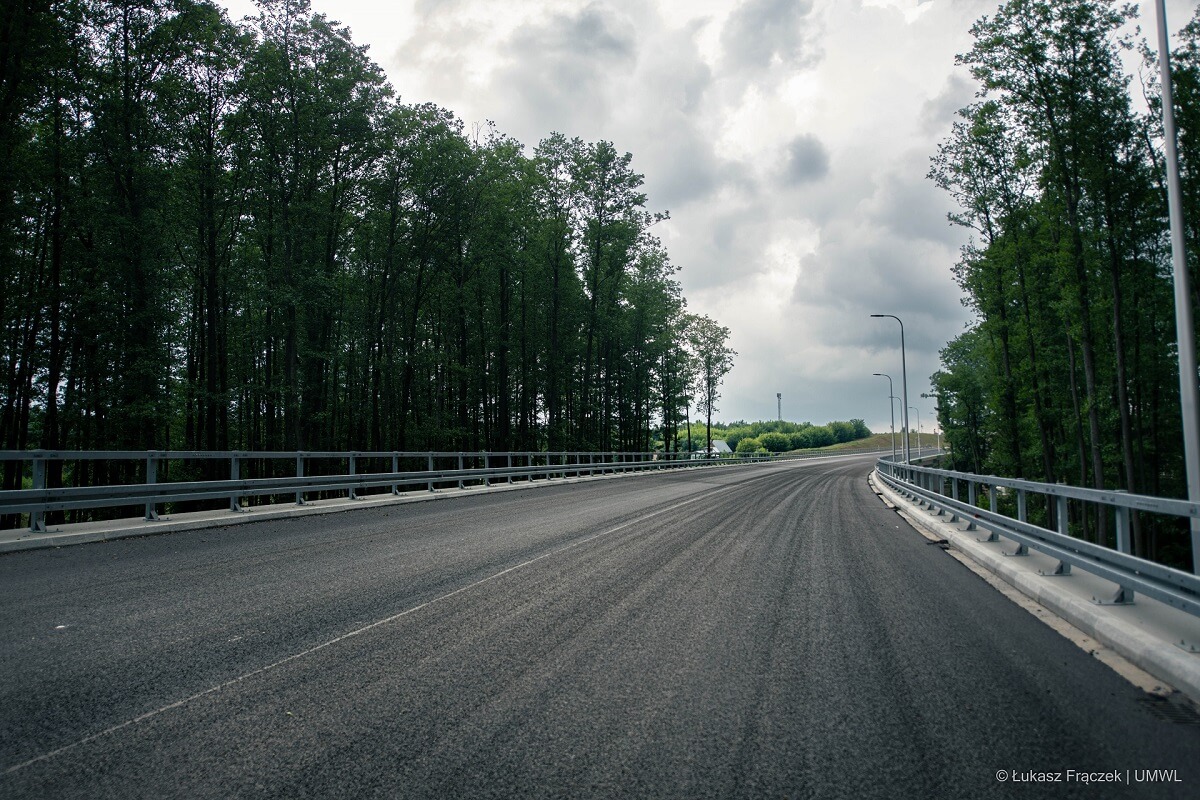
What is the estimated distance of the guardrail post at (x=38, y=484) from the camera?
8.70 meters

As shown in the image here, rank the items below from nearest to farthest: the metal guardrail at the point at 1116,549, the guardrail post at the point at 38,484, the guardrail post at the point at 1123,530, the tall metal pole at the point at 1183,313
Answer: the metal guardrail at the point at 1116,549, the guardrail post at the point at 1123,530, the tall metal pole at the point at 1183,313, the guardrail post at the point at 38,484

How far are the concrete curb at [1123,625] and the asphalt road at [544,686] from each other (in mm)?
293

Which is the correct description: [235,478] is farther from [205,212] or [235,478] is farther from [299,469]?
[205,212]

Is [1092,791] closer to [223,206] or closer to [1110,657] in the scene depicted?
[1110,657]

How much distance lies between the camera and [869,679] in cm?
402

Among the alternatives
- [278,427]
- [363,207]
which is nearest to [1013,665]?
[363,207]

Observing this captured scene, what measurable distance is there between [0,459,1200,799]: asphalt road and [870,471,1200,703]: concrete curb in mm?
293

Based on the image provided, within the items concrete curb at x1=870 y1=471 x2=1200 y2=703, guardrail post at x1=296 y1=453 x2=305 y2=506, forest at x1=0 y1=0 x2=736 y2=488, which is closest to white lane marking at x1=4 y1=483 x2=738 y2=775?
concrete curb at x1=870 y1=471 x2=1200 y2=703

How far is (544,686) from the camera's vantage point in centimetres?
388

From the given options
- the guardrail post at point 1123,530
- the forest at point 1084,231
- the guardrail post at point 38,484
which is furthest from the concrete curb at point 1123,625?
the forest at point 1084,231

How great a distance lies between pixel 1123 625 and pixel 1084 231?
2528 cm

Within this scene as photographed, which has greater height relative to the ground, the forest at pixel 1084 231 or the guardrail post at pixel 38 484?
the forest at pixel 1084 231

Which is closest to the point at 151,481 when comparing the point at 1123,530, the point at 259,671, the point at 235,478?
the point at 235,478

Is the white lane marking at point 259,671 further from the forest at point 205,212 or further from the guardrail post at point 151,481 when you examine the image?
the forest at point 205,212
